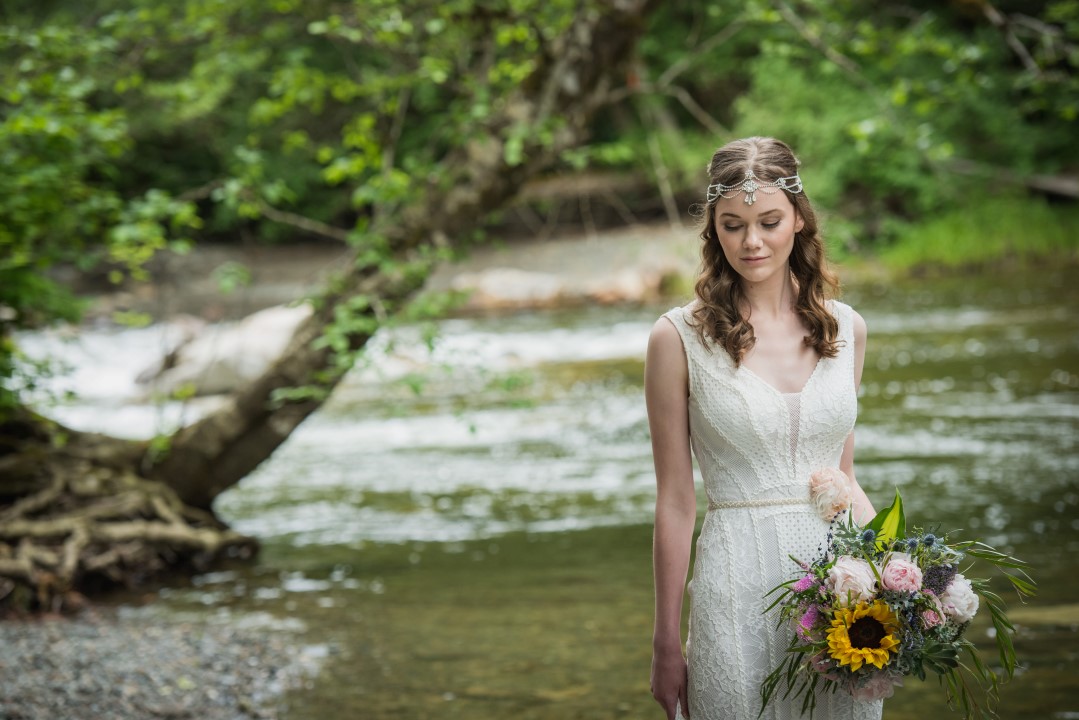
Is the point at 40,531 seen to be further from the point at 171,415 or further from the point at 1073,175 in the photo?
the point at 1073,175

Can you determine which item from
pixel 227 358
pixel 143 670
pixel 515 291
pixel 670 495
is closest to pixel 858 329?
pixel 670 495

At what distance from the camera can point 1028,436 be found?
1019 centimetres

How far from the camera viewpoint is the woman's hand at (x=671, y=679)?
2795 mm

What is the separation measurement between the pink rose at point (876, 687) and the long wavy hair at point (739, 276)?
787 millimetres

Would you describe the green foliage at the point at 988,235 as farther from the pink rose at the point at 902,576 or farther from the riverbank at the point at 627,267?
the pink rose at the point at 902,576

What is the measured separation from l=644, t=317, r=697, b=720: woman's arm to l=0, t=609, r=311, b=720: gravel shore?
2.84 m

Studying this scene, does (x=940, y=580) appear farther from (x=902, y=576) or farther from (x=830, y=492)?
(x=830, y=492)

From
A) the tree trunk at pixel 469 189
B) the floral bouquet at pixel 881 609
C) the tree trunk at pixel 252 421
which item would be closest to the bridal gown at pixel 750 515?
the floral bouquet at pixel 881 609

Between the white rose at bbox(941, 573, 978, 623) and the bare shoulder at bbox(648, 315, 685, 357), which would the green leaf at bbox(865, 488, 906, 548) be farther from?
the bare shoulder at bbox(648, 315, 685, 357)

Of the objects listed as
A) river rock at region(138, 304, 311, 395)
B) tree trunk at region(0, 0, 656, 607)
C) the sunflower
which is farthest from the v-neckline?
river rock at region(138, 304, 311, 395)

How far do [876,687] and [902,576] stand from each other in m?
0.27

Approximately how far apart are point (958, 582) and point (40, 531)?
6.08 m

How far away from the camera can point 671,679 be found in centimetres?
281

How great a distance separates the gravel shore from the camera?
500 centimetres
